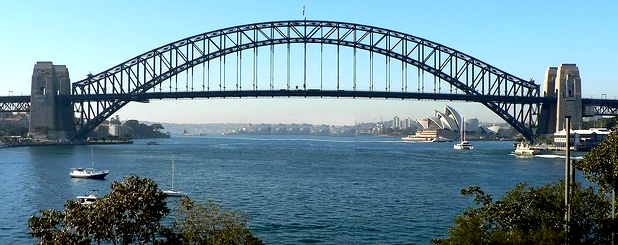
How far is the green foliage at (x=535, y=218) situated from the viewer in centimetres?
1319

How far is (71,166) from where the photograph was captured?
5469 centimetres

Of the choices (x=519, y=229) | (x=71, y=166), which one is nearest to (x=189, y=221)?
(x=519, y=229)

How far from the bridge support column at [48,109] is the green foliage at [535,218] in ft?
282

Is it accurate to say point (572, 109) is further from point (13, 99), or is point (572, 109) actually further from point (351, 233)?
point (13, 99)

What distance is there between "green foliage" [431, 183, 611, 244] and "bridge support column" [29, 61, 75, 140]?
86.0 meters

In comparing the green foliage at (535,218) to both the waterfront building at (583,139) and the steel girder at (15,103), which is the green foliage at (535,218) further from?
the steel girder at (15,103)

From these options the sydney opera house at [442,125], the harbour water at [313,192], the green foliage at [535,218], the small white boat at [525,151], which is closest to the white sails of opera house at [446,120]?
the sydney opera house at [442,125]

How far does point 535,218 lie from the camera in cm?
1386

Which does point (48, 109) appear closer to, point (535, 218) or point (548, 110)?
point (548, 110)

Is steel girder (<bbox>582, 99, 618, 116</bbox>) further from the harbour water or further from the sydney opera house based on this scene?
the sydney opera house

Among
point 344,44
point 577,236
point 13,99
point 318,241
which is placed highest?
point 344,44

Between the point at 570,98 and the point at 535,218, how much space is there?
74260 mm

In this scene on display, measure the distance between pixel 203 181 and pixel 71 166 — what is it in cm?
1826

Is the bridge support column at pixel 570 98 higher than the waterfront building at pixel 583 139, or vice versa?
the bridge support column at pixel 570 98
